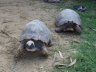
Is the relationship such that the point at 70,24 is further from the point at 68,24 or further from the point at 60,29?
the point at 60,29

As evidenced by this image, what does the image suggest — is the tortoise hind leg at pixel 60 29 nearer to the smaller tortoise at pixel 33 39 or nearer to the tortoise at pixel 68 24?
the tortoise at pixel 68 24

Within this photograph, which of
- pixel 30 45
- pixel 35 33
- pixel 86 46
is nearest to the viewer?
pixel 30 45

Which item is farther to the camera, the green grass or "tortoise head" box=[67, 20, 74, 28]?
"tortoise head" box=[67, 20, 74, 28]

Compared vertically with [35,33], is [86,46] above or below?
below

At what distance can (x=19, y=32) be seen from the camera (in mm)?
5203

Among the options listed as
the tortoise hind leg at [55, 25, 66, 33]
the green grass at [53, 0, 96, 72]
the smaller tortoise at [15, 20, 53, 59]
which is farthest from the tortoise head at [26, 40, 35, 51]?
the tortoise hind leg at [55, 25, 66, 33]

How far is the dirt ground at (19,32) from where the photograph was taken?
3.91 meters

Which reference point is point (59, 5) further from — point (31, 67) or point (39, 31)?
point (31, 67)

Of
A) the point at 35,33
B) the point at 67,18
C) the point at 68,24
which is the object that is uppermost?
the point at 35,33

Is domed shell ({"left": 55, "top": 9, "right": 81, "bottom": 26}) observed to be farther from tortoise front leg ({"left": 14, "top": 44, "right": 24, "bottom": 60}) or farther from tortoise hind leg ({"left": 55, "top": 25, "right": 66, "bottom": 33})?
tortoise front leg ({"left": 14, "top": 44, "right": 24, "bottom": 60})

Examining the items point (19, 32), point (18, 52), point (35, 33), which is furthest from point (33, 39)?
point (19, 32)

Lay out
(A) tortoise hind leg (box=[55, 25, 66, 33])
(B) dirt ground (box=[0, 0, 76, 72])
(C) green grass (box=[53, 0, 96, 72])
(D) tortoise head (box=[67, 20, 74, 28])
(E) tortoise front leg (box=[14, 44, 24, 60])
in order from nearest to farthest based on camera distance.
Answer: (C) green grass (box=[53, 0, 96, 72]), (B) dirt ground (box=[0, 0, 76, 72]), (E) tortoise front leg (box=[14, 44, 24, 60]), (D) tortoise head (box=[67, 20, 74, 28]), (A) tortoise hind leg (box=[55, 25, 66, 33])

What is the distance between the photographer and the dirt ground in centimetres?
391

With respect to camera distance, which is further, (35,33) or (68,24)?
(68,24)
